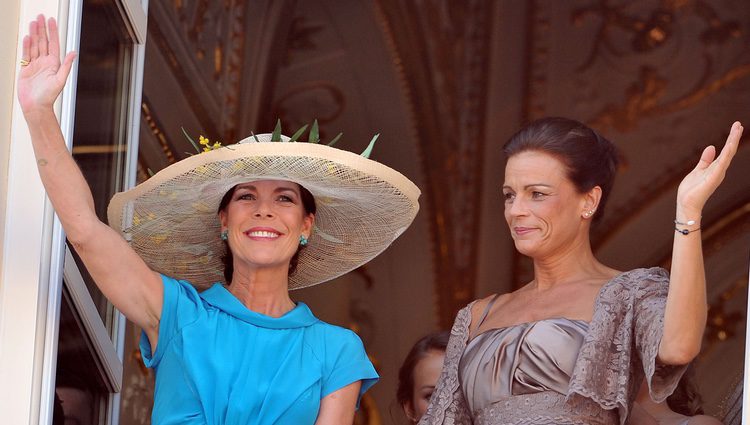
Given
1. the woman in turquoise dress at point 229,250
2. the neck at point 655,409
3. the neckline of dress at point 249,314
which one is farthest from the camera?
the neck at point 655,409

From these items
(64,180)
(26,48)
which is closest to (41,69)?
(26,48)

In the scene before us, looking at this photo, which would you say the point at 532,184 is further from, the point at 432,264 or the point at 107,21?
the point at 432,264

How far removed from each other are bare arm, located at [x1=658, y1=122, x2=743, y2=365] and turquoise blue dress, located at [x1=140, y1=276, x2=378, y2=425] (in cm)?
78

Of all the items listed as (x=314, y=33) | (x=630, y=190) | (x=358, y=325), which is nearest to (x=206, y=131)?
(x=314, y=33)

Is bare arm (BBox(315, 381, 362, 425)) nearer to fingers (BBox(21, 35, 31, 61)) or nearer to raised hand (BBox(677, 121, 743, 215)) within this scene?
raised hand (BBox(677, 121, 743, 215))

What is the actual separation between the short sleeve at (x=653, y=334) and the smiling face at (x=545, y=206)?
0.38 m

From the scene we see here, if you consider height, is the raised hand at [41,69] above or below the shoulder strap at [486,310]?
above

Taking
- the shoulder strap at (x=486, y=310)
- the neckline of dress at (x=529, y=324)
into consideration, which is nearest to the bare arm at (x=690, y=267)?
the neckline of dress at (x=529, y=324)

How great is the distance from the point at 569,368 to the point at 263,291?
81 cm

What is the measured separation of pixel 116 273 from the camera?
3.36 m

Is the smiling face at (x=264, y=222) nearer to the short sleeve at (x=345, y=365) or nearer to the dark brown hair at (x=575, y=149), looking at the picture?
the short sleeve at (x=345, y=365)

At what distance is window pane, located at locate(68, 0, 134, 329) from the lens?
3.75 m

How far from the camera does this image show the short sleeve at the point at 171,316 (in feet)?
11.5

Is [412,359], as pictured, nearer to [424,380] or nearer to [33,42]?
Result: [424,380]
